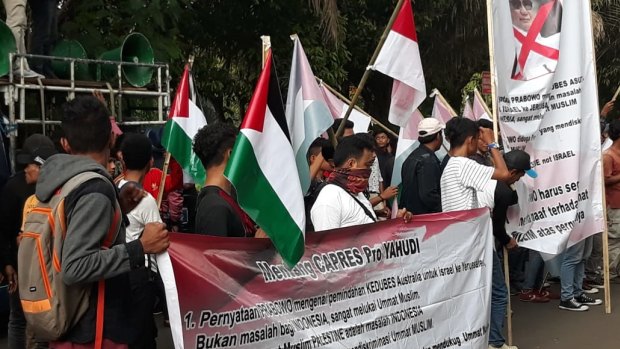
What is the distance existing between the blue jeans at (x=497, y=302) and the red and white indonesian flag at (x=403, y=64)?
52.6 inches

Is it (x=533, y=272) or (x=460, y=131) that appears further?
(x=533, y=272)

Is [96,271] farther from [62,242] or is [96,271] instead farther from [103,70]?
[103,70]

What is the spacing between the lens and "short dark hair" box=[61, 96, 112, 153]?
3.15 m

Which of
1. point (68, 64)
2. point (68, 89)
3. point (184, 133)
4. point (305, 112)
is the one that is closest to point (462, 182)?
point (305, 112)

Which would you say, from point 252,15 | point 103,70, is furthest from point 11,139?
point 252,15

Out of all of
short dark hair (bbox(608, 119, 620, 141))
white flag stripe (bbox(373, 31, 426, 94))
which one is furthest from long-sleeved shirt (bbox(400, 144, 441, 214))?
short dark hair (bbox(608, 119, 620, 141))

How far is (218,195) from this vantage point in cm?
395

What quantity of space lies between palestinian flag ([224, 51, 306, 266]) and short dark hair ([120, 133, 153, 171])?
1.10m

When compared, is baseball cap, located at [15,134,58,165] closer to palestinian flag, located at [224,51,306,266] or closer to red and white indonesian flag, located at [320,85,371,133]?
palestinian flag, located at [224,51,306,266]

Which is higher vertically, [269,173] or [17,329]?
[269,173]

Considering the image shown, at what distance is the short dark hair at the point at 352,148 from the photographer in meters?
4.64

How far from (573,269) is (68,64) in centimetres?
531

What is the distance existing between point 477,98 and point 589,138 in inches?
129

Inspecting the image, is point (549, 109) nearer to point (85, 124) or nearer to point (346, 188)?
point (346, 188)
